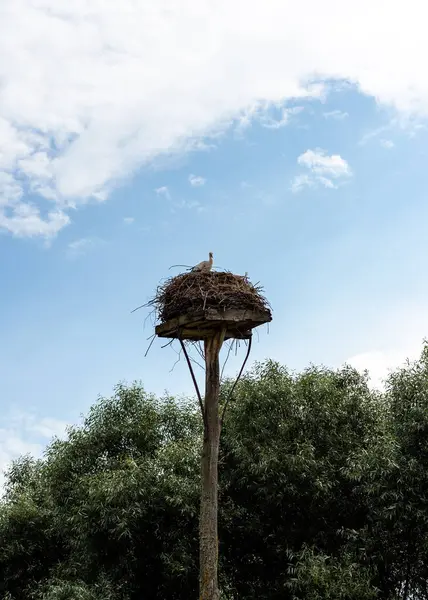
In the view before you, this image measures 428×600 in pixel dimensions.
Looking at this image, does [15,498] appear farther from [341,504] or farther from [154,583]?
[341,504]

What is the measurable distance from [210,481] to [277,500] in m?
6.67

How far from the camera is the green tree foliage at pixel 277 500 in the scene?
14.3 metres

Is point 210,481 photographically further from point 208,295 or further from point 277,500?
point 277,500

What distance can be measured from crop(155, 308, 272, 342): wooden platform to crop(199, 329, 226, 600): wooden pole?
0.16m

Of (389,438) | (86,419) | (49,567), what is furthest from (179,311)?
(49,567)

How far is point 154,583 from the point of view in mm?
16406

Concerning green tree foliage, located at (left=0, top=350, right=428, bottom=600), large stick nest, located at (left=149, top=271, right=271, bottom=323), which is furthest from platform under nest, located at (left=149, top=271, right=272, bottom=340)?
green tree foliage, located at (left=0, top=350, right=428, bottom=600)

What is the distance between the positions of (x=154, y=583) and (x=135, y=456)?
A: 306cm

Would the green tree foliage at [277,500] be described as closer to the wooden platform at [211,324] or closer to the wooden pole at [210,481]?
the wooden pole at [210,481]

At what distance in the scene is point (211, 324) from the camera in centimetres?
958

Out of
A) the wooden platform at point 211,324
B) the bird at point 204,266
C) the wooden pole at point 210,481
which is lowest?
the wooden pole at point 210,481

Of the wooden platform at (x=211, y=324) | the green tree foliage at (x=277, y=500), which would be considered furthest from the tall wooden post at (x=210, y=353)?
the green tree foliage at (x=277, y=500)

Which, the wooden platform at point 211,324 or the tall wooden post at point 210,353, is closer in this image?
the tall wooden post at point 210,353

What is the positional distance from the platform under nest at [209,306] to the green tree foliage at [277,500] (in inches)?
227
